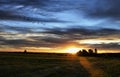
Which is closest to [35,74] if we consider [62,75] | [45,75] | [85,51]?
[45,75]

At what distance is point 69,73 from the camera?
38.6 m

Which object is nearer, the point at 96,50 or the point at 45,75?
the point at 45,75

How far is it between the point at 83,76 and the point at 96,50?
76.0 metres

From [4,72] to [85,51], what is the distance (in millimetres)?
74717

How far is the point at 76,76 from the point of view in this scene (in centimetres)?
3628

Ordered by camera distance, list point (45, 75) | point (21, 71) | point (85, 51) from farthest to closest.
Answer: point (85, 51) < point (21, 71) < point (45, 75)

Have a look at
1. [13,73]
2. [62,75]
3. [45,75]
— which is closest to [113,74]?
[62,75]

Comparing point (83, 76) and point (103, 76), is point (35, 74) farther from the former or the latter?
point (103, 76)

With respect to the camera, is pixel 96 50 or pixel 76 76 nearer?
pixel 76 76

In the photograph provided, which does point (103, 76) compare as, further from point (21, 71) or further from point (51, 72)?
point (21, 71)

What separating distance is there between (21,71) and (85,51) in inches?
2875

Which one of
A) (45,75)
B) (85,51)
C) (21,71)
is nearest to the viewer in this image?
(45,75)

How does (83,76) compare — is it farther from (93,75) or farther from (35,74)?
(35,74)

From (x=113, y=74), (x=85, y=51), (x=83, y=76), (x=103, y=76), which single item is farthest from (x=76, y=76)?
(x=85, y=51)
